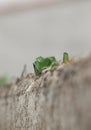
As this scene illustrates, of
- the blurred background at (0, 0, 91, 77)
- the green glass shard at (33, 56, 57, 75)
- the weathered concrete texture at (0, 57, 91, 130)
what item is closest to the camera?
the weathered concrete texture at (0, 57, 91, 130)

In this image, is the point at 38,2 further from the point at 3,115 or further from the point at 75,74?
the point at 75,74

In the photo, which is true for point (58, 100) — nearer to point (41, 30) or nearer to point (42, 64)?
point (42, 64)

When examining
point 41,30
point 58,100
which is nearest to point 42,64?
point 58,100

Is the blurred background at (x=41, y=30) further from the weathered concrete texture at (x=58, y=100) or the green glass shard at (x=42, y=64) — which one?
the green glass shard at (x=42, y=64)

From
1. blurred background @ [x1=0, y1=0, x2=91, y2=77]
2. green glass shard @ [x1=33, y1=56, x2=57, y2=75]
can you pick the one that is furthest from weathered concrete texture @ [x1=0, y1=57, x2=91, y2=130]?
blurred background @ [x1=0, y1=0, x2=91, y2=77]

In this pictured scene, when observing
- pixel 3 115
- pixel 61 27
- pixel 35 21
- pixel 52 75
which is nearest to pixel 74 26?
pixel 61 27

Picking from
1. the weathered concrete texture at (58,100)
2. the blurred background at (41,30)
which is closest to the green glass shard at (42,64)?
the weathered concrete texture at (58,100)

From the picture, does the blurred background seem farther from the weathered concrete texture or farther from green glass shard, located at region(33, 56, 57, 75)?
green glass shard, located at region(33, 56, 57, 75)
